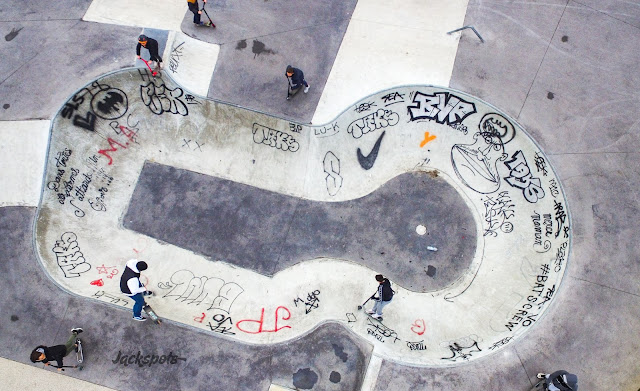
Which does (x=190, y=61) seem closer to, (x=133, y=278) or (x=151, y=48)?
(x=151, y=48)

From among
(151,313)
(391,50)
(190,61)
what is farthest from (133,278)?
(391,50)

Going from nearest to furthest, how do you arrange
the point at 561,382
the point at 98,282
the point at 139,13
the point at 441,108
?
the point at 561,382
the point at 98,282
the point at 441,108
the point at 139,13

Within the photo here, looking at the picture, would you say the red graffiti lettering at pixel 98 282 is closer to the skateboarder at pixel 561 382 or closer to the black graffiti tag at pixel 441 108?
the black graffiti tag at pixel 441 108

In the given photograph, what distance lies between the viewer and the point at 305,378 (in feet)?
29.5

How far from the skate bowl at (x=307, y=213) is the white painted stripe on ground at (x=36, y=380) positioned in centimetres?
183

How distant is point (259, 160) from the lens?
39.4 feet

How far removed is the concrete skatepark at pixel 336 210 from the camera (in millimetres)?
9148

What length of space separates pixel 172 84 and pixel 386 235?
7764mm

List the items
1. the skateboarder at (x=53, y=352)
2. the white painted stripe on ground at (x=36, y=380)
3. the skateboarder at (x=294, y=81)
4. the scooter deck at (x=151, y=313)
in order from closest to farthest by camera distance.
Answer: the skateboarder at (x=53, y=352) → the white painted stripe on ground at (x=36, y=380) → the scooter deck at (x=151, y=313) → the skateboarder at (x=294, y=81)

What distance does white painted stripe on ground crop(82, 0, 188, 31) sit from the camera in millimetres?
11773

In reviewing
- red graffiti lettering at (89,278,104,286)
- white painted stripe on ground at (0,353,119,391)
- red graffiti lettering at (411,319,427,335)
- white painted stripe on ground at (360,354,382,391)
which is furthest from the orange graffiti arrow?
white painted stripe on ground at (0,353,119,391)

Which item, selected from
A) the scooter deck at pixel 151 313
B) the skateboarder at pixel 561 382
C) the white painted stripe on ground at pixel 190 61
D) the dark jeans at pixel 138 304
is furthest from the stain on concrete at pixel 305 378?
the white painted stripe on ground at pixel 190 61

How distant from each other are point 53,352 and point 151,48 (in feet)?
25.5

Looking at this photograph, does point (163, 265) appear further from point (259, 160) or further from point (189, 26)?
point (189, 26)
